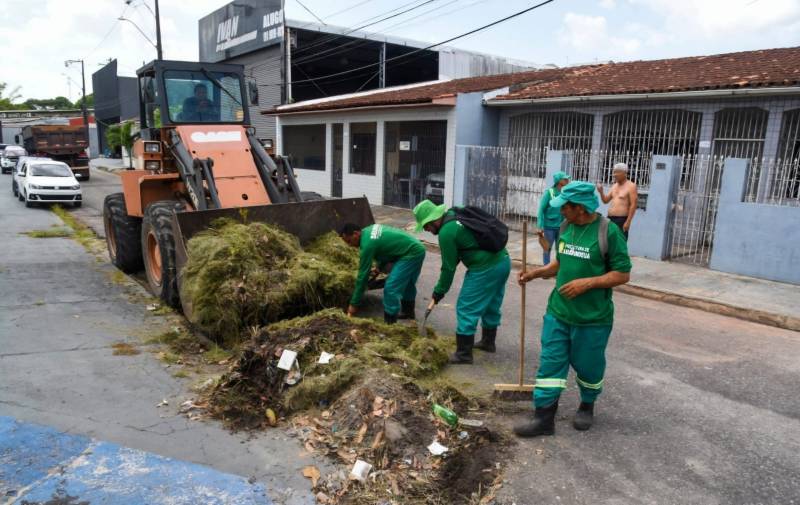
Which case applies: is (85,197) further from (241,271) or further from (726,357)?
(726,357)

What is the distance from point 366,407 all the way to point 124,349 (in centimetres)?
285

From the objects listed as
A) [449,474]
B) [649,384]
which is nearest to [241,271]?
[449,474]

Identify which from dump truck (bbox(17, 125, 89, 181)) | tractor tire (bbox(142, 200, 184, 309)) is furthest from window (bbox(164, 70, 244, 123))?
dump truck (bbox(17, 125, 89, 181))

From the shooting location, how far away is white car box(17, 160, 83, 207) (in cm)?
1747

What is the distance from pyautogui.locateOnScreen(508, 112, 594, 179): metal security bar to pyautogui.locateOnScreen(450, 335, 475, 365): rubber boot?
329 inches

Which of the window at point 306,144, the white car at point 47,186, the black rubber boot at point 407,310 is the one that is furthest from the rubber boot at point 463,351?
the window at point 306,144

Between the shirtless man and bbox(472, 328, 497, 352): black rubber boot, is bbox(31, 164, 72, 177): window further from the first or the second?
bbox(472, 328, 497, 352): black rubber boot

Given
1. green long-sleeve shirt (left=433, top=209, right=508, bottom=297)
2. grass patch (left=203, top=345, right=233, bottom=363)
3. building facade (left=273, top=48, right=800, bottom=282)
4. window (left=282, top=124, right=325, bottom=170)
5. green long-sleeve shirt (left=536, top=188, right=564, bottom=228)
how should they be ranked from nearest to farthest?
green long-sleeve shirt (left=433, top=209, right=508, bottom=297) → grass patch (left=203, top=345, right=233, bottom=363) → green long-sleeve shirt (left=536, top=188, right=564, bottom=228) → building facade (left=273, top=48, right=800, bottom=282) → window (left=282, top=124, right=325, bottom=170)

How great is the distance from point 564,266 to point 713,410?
1839mm

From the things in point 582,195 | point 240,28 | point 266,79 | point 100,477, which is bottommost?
point 100,477

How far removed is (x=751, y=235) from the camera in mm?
→ 9055

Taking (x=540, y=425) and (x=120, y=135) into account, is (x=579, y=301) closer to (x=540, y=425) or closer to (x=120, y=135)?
(x=540, y=425)

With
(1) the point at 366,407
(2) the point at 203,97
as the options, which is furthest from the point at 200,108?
(1) the point at 366,407

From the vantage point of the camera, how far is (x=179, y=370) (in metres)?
5.07
